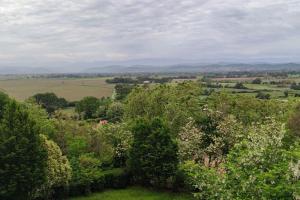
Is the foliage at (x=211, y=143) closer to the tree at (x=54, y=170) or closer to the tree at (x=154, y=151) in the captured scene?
the tree at (x=154, y=151)

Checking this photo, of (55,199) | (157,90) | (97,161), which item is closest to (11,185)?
(55,199)

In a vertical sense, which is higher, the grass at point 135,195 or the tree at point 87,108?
the tree at point 87,108

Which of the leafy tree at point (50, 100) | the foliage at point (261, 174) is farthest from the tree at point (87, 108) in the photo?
the foliage at point (261, 174)

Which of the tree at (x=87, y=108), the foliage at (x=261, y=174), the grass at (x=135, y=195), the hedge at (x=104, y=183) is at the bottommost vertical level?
the grass at (x=135, y=195)

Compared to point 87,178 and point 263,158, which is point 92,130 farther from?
point 263,158

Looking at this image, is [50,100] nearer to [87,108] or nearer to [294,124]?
[87,108]

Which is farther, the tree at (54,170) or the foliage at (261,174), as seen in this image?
the tree at (54,170)
